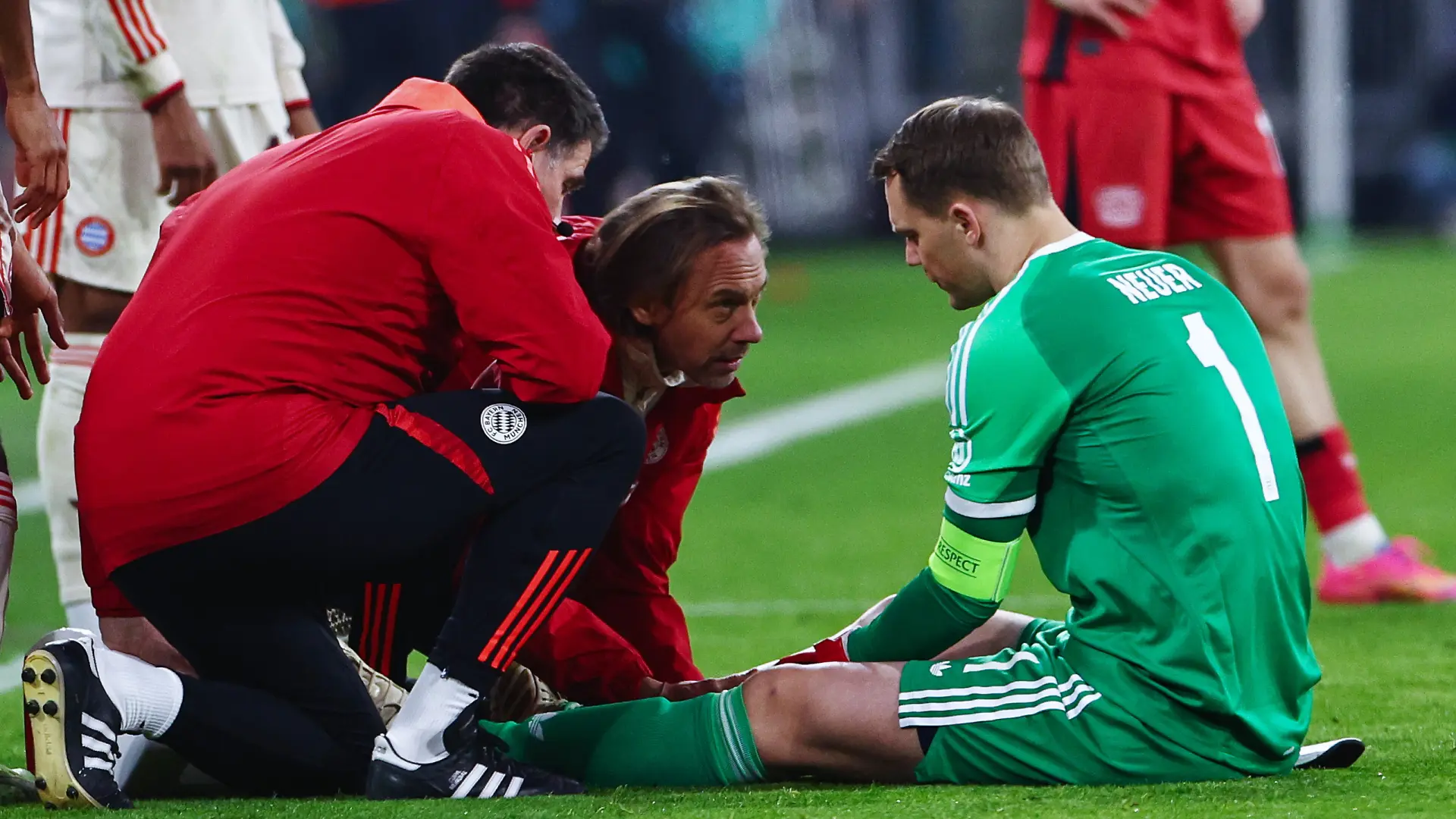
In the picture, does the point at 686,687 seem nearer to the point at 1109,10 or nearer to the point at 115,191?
the point at 115,191

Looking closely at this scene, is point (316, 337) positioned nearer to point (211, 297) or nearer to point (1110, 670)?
point (211, 297)

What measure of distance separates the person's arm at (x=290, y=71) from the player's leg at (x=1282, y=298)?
2.05 metres

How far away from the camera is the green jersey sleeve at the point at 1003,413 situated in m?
2.71

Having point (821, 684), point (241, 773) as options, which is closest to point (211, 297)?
point (241, 773)

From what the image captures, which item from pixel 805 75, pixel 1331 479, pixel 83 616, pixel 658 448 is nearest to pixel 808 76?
pixel 805 75

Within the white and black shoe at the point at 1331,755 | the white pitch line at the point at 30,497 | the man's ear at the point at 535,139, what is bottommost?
the white pitch line at the point at 30,497

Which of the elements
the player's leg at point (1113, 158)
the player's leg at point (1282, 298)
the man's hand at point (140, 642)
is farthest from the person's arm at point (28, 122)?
the player's leg at point (1282, 298)

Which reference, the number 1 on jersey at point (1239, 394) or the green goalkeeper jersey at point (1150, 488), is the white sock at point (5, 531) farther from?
the number 1 on jersey at point (1239, 394)

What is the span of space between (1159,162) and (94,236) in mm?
2401

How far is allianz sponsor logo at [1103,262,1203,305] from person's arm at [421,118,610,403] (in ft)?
2.35

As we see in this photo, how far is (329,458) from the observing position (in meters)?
2.76

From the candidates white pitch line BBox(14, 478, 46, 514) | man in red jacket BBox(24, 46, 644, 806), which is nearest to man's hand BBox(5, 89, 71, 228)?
man in red jacket BBox(24, 46, 644, 806)

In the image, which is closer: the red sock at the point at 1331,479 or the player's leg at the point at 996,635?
the player's leg at the point at 996,635

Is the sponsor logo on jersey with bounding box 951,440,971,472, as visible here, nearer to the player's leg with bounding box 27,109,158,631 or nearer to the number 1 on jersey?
the number 1 on jersey
